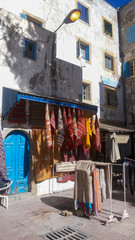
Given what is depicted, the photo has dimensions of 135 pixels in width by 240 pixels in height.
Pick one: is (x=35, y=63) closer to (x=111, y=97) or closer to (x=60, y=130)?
(x=60, y=130)

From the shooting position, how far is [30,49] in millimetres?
10125

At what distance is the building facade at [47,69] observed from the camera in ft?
28.6

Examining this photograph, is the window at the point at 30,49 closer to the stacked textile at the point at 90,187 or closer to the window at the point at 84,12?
the window at the point at 84,12

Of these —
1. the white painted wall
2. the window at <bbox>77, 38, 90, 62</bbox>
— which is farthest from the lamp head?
the white painted wall

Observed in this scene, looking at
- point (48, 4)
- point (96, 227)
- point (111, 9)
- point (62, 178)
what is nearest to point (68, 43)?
point (48, 4)

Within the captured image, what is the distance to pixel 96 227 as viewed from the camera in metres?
5.66

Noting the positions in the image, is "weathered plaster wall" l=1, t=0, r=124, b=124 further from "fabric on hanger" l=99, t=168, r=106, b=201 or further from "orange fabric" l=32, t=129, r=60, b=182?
"fabric on hanger" l=99, t=168, r=106, b=201

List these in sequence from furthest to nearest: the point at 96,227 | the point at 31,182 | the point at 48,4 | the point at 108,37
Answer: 1. the point at 108,37
2. the point at 48,4
3. the point at 31,182
4. the point at 96,227

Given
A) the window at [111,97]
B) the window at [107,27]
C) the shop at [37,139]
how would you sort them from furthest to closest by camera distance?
1. the window at [107,27]
2. the window at [111,97]
3. the shop at [37,139]

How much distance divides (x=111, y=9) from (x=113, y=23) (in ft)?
4.18

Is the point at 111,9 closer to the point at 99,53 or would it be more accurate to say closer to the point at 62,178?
the point at 99,53

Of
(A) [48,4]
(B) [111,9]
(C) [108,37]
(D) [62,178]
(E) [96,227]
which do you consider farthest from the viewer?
(B) [111,9]

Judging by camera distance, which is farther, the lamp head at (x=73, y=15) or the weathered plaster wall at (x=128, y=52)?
the weathered plaster wall at (x=128, y=52)

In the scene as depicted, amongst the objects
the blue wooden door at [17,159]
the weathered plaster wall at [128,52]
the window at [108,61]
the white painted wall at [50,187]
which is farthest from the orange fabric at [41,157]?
the window at [108,61]
